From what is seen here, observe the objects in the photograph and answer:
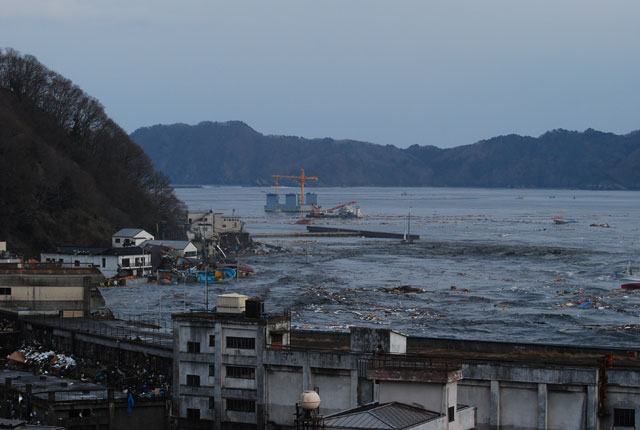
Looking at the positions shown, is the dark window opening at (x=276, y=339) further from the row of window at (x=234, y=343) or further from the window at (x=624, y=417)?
the window at (x=624, y=417)

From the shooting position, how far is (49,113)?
3381 inches

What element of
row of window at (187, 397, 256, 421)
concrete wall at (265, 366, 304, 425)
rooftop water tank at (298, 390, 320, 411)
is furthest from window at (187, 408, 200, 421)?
rooftop water tank at (298, 390, 320, 411)

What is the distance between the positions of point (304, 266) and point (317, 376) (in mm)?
46947

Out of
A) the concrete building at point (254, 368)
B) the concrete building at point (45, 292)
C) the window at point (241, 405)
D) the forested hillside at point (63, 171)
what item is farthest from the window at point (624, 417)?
the forested hillside at point (63, 171)

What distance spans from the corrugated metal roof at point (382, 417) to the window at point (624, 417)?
7.76 metres

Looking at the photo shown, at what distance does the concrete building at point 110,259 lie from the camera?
184 ft

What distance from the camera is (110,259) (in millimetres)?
56562

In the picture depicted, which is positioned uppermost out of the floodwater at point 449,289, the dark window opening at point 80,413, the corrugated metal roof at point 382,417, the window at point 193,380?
the corrugated metal roof at point 382,417

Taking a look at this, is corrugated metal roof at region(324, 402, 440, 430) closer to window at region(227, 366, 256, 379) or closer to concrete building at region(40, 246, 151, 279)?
window at region(227, 366, 256, 379)

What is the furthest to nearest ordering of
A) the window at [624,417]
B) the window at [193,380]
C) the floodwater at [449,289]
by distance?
the floodwater at [449,289], the window at [193,380], the window at [624,417]

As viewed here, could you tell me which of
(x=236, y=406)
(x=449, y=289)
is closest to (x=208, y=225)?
(x=449, y=289)

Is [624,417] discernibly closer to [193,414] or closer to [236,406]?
[236,406]

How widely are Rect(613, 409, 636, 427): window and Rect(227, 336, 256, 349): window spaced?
749 cm

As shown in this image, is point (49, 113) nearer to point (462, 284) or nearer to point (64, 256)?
point (64, 256)
